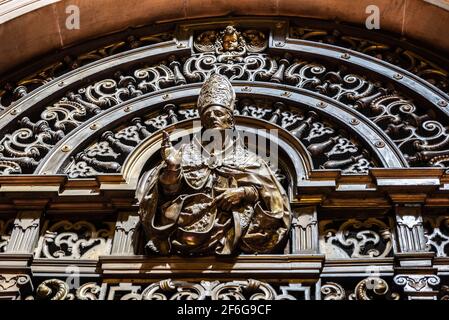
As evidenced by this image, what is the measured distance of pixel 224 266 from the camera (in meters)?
5.63

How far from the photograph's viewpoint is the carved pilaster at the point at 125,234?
5.91 m

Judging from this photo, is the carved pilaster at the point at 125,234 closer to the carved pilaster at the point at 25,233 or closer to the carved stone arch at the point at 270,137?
the carved stone arch at the point at 270,137

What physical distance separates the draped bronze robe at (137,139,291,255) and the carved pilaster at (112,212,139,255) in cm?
19

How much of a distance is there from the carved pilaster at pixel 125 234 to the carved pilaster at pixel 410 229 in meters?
1.88

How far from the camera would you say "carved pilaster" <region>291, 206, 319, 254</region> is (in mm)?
5800

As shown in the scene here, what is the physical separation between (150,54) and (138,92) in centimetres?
53

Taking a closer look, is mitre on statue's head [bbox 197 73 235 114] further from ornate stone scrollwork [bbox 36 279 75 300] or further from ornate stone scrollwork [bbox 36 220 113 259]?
ornate stone scrollwork [bbox 36 279 75 300]

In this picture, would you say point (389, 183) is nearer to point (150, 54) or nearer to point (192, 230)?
point (192, 230)

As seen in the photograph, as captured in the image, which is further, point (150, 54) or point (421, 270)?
point (150, 54)

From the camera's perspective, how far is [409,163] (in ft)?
21.1

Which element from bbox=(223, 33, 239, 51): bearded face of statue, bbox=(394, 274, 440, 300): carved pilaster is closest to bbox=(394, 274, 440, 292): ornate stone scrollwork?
bbox=(394, 274, 440, 300): carved pilaster

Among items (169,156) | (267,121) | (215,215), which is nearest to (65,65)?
(267,121)

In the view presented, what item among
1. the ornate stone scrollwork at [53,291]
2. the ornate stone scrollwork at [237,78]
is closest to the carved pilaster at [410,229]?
the ornate stone scrollwork at [237,78]

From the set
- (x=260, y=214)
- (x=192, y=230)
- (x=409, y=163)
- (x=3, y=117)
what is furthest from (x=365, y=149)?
(x=3, y=117)
